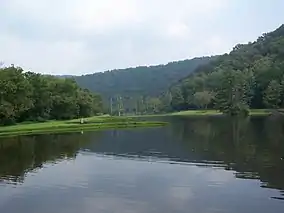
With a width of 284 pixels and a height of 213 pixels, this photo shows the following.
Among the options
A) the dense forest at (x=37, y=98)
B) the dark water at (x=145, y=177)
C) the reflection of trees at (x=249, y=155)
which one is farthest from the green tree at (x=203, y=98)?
the dark water at (x=145, y=177)

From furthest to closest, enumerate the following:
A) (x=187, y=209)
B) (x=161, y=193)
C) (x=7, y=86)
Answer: (x=7, y=86), (x=161, y=193), (x=187, y=209)

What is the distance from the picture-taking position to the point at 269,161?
31.8m

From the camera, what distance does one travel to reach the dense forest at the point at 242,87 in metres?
131

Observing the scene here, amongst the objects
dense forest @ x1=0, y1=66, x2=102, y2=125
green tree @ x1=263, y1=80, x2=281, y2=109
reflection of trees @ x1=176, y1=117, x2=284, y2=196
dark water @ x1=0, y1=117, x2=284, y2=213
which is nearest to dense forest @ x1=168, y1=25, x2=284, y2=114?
green tree @ x1=263, y1=80, x2=281, y2=109

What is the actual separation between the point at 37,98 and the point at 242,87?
67.5m

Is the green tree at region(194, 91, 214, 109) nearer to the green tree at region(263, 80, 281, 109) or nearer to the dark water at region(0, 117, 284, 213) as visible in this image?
the green tree at region(263, 80, 281, 109)

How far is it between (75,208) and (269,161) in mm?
16264

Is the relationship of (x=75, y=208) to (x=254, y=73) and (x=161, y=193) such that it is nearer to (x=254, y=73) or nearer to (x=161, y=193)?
(x=161, y=193)

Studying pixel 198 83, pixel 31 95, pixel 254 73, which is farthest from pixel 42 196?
pixel 198 83

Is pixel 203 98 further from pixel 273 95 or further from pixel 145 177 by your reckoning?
pixel 145 177

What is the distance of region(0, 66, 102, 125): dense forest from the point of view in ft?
242

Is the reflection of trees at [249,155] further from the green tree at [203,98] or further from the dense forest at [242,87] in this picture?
the green tree at [203,98]

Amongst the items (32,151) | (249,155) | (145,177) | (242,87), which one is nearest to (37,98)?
(32,151)

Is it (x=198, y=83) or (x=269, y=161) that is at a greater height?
(x=198, y=83)
